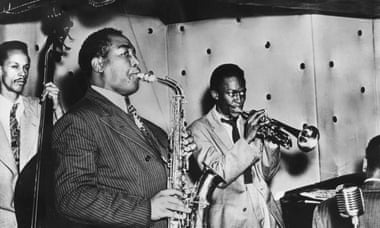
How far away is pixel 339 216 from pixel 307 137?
343mm

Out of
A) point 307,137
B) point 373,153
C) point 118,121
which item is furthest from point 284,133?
point 118,121

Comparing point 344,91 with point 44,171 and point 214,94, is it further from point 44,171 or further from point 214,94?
point 44,171

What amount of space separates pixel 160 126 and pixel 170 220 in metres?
0.35

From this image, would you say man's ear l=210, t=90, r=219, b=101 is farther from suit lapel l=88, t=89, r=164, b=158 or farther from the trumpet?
suit lapel l=88, t=89, r=164, b=158

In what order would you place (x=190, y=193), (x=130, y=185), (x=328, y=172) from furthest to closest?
(x=328, y=172)
(x=190, y=193)
(x=130, y=185)

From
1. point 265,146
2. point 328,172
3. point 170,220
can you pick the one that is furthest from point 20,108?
point 328,172

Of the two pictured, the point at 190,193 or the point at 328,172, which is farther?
the point at 328,172

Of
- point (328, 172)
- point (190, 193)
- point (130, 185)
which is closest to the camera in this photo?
point (130, 185)

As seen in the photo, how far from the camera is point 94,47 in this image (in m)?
2.72

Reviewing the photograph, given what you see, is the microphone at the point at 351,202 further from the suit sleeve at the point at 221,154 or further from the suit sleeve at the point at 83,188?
the suit sleeve at the point at 83,188

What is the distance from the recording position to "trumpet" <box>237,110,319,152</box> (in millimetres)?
2949

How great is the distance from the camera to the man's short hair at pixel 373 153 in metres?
3.08

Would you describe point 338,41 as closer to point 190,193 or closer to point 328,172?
point 328,172

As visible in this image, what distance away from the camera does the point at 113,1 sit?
2752mm
